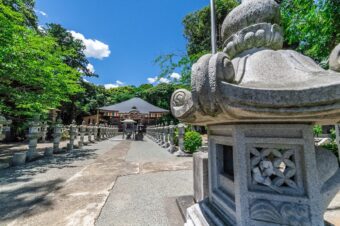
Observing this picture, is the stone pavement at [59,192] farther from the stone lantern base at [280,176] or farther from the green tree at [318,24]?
the green tree at [318,24]

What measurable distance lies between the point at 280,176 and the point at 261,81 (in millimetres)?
712

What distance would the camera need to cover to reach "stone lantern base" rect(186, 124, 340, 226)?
1307mm

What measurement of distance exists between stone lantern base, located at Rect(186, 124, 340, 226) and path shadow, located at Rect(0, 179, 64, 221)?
3.01 m

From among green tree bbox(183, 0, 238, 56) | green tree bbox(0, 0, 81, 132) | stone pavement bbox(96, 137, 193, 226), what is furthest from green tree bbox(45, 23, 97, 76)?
stone pavement bbox(96, 137, 193, 226)

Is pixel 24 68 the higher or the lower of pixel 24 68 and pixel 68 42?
the lower

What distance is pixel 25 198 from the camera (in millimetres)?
3305

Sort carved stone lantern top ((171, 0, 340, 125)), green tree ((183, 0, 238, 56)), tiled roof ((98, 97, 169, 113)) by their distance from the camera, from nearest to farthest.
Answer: carved stone lantern top ((171, 0, 340, 125)) → green tree ((183, 0, 238, 56)) → tiled roof ((98, 97, 169, 113))

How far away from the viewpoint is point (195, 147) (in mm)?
8883

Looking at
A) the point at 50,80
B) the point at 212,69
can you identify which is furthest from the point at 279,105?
the point at 50,80

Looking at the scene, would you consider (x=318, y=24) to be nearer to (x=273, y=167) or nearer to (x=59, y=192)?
(x=273, y=167)

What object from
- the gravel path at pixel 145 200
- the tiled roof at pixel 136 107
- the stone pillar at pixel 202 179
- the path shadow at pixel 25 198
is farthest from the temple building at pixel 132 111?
the stone pillar at pixel 202 179

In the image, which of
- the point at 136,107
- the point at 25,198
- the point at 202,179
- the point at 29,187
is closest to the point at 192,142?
the point at 29,187

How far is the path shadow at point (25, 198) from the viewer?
2777 mm

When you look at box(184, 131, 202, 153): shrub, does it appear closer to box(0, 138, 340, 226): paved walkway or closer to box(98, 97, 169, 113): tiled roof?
box(0, 138, 340, 226): paved walkway
